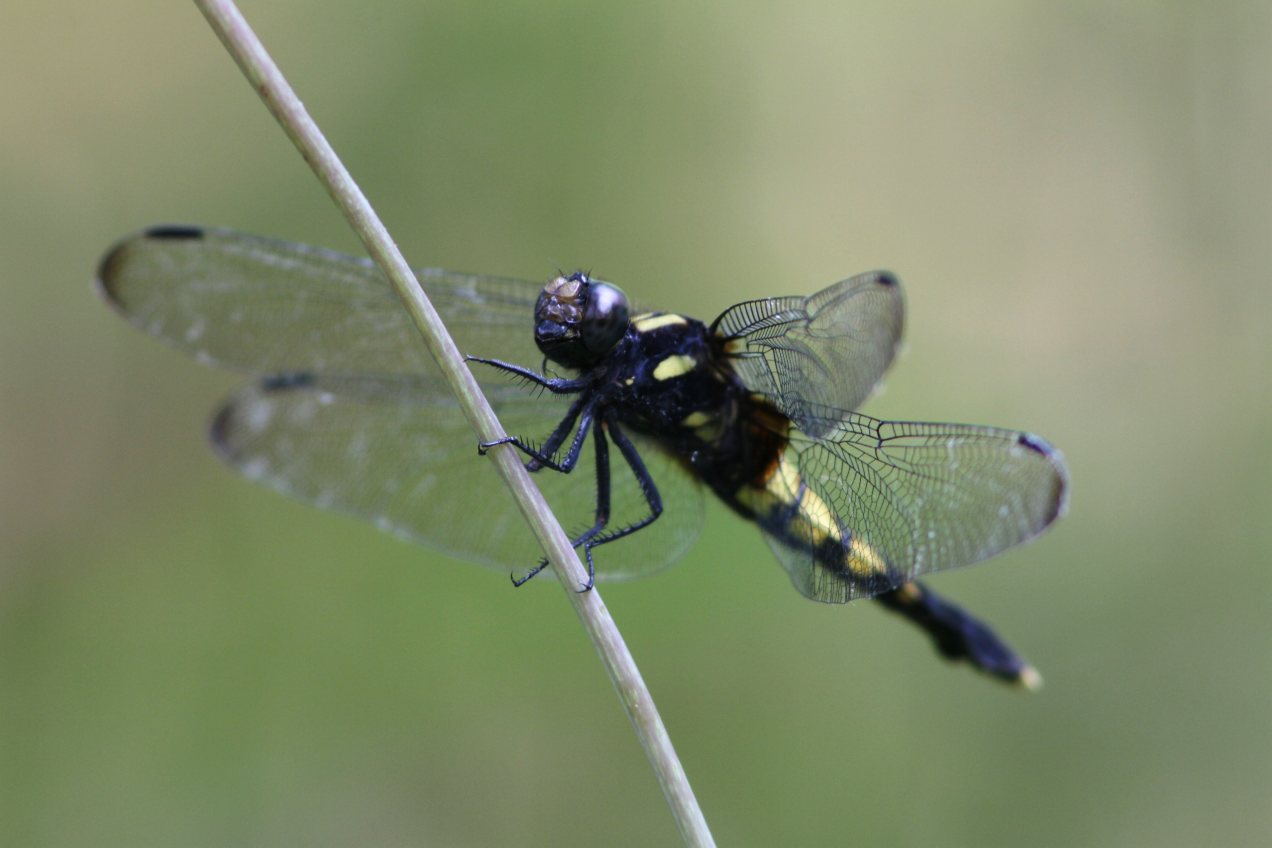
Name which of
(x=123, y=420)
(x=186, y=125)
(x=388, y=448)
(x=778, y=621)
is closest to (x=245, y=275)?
(x=388, y=448)

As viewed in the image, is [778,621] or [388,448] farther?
[778,621]

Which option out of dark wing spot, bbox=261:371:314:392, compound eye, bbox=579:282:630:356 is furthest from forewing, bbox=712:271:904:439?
dark wing spot, bbox=261:371:314:392

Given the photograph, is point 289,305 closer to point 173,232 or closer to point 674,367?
point 173,232

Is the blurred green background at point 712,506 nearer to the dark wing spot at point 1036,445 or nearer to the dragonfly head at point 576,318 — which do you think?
the dragonfly head at point 576,318

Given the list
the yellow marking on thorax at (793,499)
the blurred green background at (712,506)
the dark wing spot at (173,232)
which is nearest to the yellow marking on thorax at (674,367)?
the yellow marking on thorax at (793,499)

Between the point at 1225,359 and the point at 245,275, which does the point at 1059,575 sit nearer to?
the point at 1225,359

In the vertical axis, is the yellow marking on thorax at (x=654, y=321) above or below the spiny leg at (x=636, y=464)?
above

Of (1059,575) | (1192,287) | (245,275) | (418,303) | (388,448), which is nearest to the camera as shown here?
(418,303)
